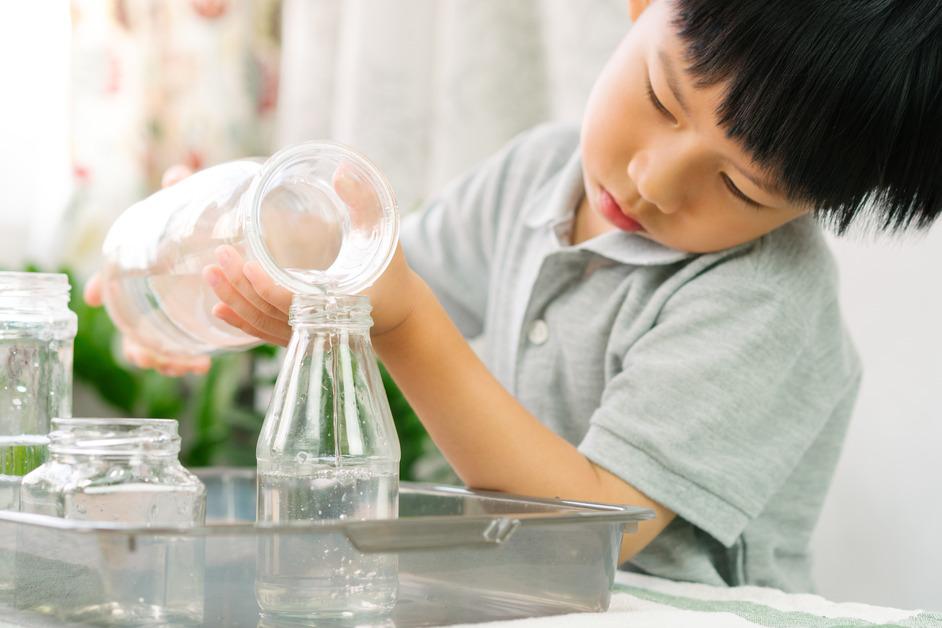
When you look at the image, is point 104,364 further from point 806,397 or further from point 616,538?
point 616,538

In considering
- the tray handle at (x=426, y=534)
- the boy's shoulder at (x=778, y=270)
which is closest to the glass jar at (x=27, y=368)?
the tray handle at (x=426, y=534)

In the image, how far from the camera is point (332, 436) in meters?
0.45

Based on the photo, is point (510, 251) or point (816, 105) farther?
point (510, 251)

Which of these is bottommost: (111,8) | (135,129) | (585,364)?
(585,364)

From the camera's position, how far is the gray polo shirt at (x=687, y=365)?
67 centimetres

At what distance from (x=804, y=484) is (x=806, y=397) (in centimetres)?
10

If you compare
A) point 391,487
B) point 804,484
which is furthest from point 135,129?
point 391,487

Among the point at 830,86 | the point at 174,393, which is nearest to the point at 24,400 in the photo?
the point at 830,86

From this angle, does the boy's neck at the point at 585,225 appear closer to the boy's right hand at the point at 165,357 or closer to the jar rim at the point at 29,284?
the boy's right hand at the point at 165,357

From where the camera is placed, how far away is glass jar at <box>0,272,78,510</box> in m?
0.51

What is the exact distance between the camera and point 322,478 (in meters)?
0.45

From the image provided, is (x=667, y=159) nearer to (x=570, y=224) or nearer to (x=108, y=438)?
(x=570, y=224)

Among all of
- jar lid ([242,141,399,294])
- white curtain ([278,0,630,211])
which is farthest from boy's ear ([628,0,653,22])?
white curtain ([278,0,630,211])

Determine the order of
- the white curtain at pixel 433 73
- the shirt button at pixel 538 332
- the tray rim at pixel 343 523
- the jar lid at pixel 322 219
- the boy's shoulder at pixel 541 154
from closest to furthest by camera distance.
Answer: the tray rim at pixel 343 523 < the jar lid at pixel 322 219 < the shirt button at pixel 538 332 < the boy's shoulder at pixel 541 154 < the white curtain at pixel 433 73
